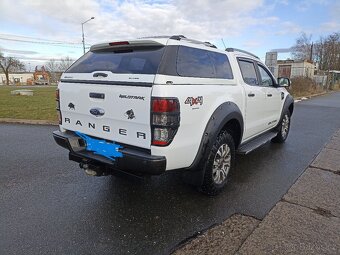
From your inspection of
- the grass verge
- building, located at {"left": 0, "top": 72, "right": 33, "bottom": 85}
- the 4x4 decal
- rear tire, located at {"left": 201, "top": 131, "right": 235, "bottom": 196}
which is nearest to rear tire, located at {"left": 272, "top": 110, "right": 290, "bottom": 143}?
rear tire, located at {"left": 201, "top": 131, "right": 235, "bottom": 196}

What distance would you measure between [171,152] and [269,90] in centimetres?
309

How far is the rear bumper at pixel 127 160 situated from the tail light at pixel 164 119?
0.18 meters

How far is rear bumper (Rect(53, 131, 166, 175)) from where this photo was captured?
2.69 m

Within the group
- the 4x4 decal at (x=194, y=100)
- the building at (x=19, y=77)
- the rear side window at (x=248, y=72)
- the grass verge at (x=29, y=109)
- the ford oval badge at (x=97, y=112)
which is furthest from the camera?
the building at (x=19, y=77)

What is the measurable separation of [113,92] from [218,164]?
65.5 inches

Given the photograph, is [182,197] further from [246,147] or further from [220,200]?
[246,147]

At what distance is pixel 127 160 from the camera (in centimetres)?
281

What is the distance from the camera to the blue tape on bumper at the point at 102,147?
292 centimetres

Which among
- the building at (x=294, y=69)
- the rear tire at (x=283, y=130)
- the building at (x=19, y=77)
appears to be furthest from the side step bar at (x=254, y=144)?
the building at (x=19, y=77)

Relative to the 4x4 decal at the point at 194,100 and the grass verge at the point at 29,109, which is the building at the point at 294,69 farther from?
the 4x4 decal at the point at 194,100

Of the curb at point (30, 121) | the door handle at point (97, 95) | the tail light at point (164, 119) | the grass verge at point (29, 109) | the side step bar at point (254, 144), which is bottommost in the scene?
the curb at point (30, 121)

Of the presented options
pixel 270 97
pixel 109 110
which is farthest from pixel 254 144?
pixel 109 110

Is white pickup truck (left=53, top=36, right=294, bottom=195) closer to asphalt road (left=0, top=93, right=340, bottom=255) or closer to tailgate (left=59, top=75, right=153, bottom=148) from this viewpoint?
tailgate (left=59, top=75, right=153, bottom=148)

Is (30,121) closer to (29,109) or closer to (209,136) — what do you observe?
(29,109)
